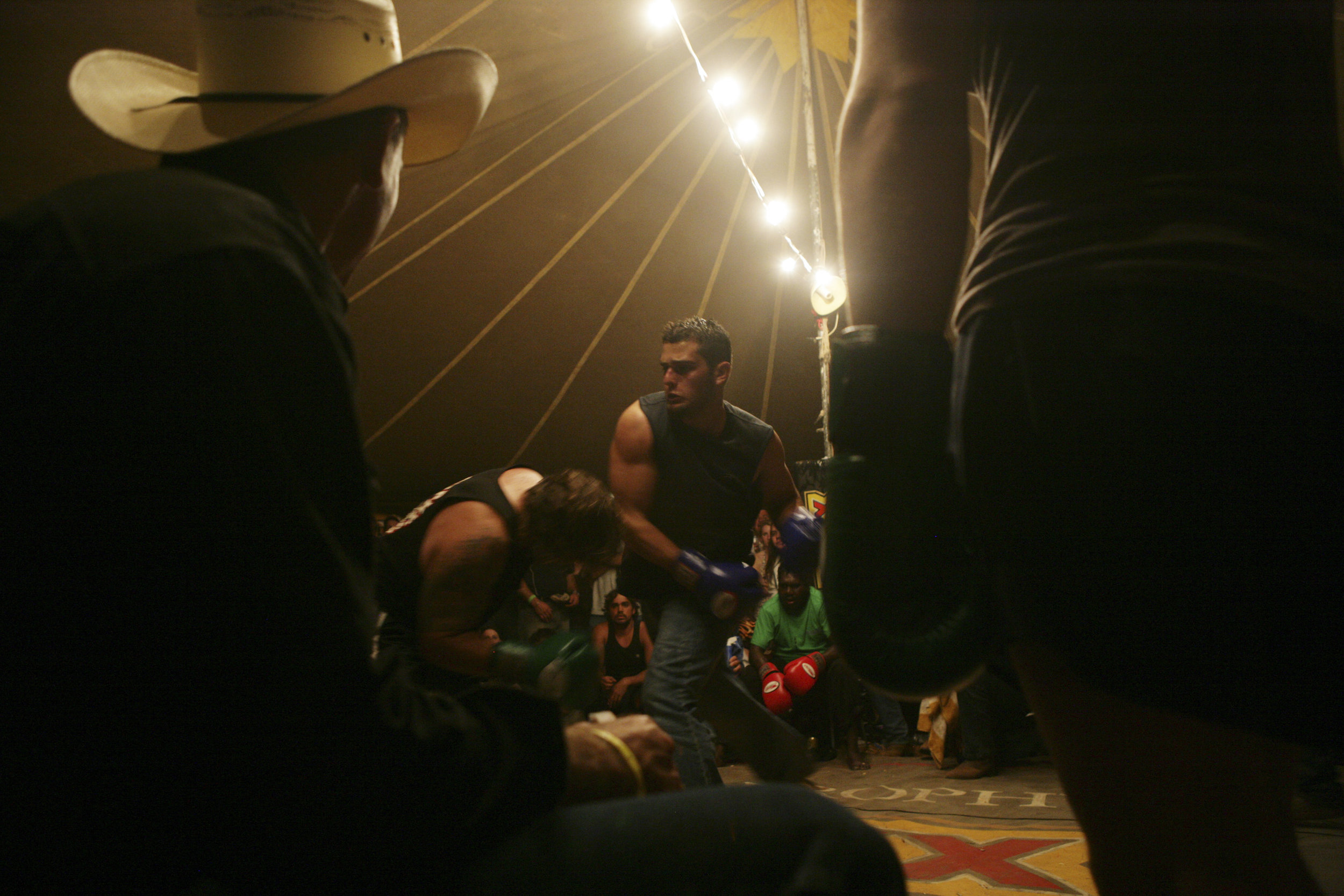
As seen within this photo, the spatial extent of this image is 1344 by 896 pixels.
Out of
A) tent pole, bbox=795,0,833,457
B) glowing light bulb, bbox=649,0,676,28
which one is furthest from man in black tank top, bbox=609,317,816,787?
glowing light bulb, bbox=649,0,676,28

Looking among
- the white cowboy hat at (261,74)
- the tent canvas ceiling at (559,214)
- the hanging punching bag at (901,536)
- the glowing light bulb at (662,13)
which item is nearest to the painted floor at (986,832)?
the hanging punching bag at (901,536)

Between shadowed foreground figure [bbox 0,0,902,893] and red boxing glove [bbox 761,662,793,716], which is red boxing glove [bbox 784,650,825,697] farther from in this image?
shadowed foreground figure [bbox 0,0,902,893]

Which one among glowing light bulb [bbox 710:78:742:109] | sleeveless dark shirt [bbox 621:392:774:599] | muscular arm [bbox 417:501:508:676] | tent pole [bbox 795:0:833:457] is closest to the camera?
muscular arm [bbox 417:501:508:676]

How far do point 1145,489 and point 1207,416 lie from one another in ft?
0.23

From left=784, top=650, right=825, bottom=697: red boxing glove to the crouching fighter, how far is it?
333 cm

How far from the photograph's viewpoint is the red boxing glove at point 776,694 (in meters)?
5.48

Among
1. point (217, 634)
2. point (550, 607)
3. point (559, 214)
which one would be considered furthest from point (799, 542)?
point (559, 214)

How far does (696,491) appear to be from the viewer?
343 centimetres

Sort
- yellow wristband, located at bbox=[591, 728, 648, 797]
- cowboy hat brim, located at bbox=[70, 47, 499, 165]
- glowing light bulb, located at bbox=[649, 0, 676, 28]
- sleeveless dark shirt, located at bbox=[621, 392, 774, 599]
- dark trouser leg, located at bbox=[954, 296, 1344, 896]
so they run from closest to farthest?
dark trouser leg, located at bbox=[954, 296, 1344, 896]
yellow wristband, located at bbox=[591, 728, 648, 797]
cowboy hat brim, located at bbox=[70, 47, 499, 165]
sleeveless dark shirt, located at bbox=[621, 392, 774, 599]
glowing light bulb, located at bbox=[649, 0, 676, 28]

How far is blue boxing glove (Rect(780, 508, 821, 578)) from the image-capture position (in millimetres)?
3426

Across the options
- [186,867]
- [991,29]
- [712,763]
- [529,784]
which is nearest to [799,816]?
[529,784]

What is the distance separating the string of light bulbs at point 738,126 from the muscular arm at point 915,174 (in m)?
4.23

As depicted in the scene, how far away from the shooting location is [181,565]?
0.59 m

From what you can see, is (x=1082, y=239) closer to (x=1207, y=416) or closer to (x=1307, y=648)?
(x=1207, y=416)
